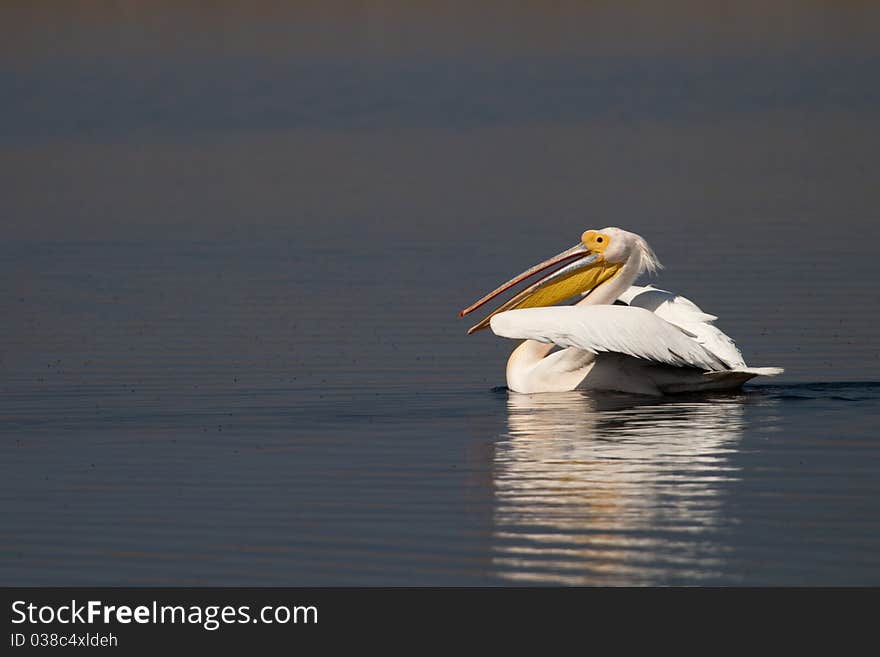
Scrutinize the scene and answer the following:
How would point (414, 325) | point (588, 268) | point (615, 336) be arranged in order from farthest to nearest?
point (414, 325)
point (588, 268)
point (615, 336)

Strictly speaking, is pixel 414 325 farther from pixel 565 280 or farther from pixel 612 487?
pixel 612 487

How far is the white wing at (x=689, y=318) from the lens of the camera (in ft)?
30.9

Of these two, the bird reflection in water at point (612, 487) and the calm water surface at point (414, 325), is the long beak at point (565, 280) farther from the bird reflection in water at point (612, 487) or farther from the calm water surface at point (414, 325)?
the bird reflection in water at point (612, 487)

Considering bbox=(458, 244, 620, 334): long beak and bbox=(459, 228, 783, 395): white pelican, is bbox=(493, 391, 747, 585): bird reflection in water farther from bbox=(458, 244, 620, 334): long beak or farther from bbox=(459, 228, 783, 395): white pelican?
bbox=(458, 244, 620, 334): long beak

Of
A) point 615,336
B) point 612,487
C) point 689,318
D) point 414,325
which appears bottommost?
point 612,487

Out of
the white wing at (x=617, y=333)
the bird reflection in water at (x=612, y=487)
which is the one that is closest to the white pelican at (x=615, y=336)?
the white wing at (x=617, y=333)

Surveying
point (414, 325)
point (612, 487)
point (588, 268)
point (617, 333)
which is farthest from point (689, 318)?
point (612, 487)

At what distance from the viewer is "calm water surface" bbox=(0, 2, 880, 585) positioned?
22.5 feet

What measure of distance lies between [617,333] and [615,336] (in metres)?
0.02

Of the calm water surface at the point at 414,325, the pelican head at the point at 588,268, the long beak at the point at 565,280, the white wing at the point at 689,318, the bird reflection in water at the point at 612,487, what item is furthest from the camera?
the long beak at the point at 565,280

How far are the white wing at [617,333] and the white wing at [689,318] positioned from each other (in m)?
0.06

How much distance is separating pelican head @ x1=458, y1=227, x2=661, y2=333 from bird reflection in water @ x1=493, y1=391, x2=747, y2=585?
1.02 metres

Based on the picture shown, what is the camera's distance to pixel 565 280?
10758 mm
